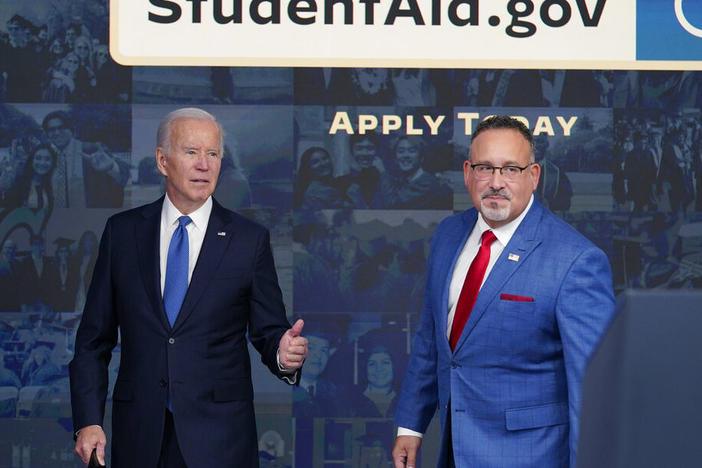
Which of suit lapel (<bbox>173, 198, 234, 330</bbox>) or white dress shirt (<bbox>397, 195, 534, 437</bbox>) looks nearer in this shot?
white dress shirt (<bbox>397, 195, 534, 437</bbox>)

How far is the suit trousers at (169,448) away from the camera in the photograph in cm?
342

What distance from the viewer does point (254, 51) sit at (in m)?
4.81

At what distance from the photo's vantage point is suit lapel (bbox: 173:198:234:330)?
344 centimetres

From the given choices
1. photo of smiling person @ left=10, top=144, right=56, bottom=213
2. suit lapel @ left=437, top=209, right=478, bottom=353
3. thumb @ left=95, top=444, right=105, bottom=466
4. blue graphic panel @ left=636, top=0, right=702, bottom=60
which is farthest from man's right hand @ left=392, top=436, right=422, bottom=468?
blue graphic panel @ left=636, top=0, right=702, bottom=60

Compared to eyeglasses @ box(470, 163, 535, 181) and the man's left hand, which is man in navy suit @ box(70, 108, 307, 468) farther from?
eyeglasses @ box(470, 163, 535, 181)

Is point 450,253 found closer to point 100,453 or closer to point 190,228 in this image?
point 190,228

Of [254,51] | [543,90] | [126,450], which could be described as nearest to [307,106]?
[254,51]

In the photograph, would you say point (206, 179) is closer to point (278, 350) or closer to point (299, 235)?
point (278, 350)

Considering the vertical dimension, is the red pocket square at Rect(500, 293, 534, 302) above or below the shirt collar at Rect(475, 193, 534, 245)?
below

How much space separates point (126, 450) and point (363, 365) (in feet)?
5.05

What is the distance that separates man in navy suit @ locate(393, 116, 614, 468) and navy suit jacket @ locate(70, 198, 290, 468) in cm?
63

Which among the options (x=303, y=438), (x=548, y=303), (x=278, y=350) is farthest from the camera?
(x=303, y=438)

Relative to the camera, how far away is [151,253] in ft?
11.6

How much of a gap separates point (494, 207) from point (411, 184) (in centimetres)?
163
